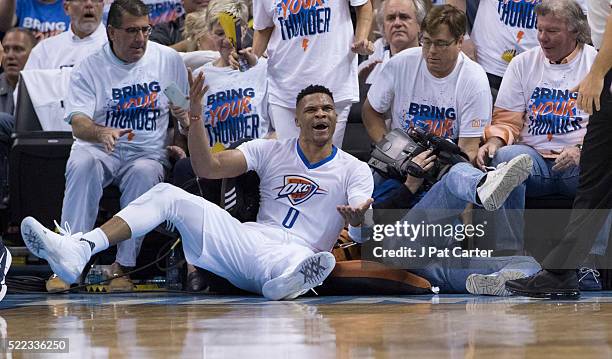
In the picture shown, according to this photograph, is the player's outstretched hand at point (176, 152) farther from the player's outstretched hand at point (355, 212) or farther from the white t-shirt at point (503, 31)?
the white t-shirt at point (503, 31)

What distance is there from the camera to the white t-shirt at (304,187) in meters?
6.65

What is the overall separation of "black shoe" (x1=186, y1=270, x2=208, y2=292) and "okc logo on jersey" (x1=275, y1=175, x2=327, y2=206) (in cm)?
74

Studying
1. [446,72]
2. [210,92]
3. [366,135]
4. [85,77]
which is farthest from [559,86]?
[85,77]

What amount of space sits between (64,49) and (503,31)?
11.1 feet

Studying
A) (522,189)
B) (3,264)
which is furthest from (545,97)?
(3,264)

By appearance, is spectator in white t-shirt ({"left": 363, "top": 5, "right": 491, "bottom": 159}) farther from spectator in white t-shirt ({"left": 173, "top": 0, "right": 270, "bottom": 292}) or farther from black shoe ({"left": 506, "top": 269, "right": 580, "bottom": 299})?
black shoe ({"left": 506, "top": 269, "right": 580, "bottom": 299})

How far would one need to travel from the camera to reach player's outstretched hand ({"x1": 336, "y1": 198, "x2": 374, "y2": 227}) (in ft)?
20.7

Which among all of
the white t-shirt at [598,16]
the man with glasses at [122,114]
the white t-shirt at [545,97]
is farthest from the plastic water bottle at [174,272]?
the white t-shirt at [598,16]

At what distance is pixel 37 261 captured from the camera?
8.56 m

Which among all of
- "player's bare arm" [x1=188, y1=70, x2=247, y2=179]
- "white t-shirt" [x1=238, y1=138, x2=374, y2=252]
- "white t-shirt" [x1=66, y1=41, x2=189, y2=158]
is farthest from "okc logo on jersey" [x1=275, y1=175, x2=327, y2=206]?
"white t-shirt" [x1=66, y1=41, x2=189, y2=158]

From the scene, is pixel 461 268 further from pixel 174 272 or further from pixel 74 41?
pixel 74 41

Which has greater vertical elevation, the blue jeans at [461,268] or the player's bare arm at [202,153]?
the player's bare arm at [202,153]

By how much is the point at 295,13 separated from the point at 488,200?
83.7 inches

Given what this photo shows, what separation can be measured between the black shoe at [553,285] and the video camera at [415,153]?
4.12 feet
